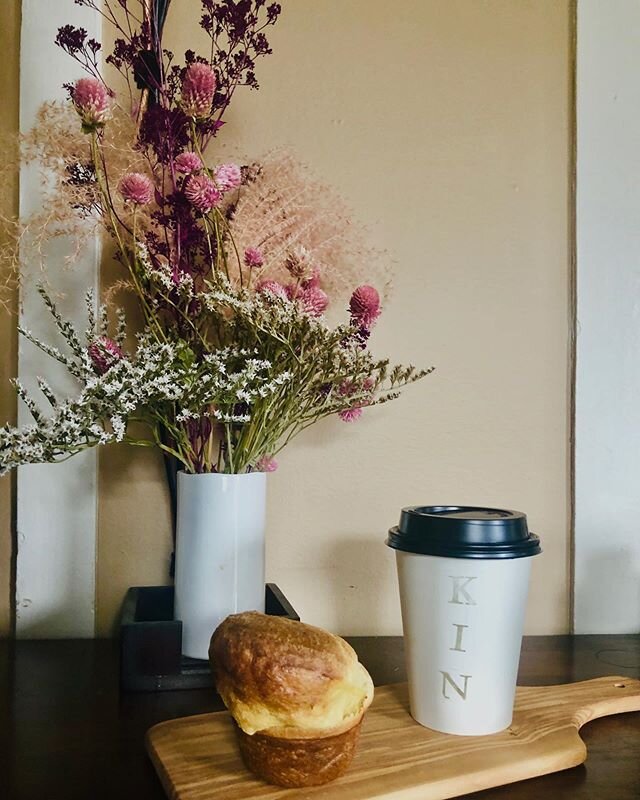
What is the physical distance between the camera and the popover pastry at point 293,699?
1.97 feet

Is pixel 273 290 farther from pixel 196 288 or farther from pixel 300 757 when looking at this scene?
pixel 300 757

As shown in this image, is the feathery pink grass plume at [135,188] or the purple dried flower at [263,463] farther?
the purple dried flower at [263,463]

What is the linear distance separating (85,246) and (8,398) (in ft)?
0.84

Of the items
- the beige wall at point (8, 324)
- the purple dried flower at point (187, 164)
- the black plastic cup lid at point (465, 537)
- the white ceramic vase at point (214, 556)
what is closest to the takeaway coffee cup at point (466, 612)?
the black plastic cup lid at point (465, 537)

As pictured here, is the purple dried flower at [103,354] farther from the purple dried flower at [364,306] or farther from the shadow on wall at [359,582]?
the shadow on wall at [359,582]

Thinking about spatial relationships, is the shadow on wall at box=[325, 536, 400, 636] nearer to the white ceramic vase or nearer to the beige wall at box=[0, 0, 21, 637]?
A: the white ceramic vase

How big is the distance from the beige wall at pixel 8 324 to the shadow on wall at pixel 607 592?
2.89ft

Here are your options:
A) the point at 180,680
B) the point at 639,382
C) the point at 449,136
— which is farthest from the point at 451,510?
the point at 449,136

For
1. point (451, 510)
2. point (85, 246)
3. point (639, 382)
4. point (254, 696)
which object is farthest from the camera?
point (639, 382)

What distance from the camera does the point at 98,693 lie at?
87 centimetres

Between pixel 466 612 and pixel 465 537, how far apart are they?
0.07 meters

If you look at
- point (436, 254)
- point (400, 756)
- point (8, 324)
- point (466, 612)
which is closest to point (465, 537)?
point (466, 612)

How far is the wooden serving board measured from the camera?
627 millimetres

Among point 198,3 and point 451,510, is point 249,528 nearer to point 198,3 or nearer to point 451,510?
point 451,510
